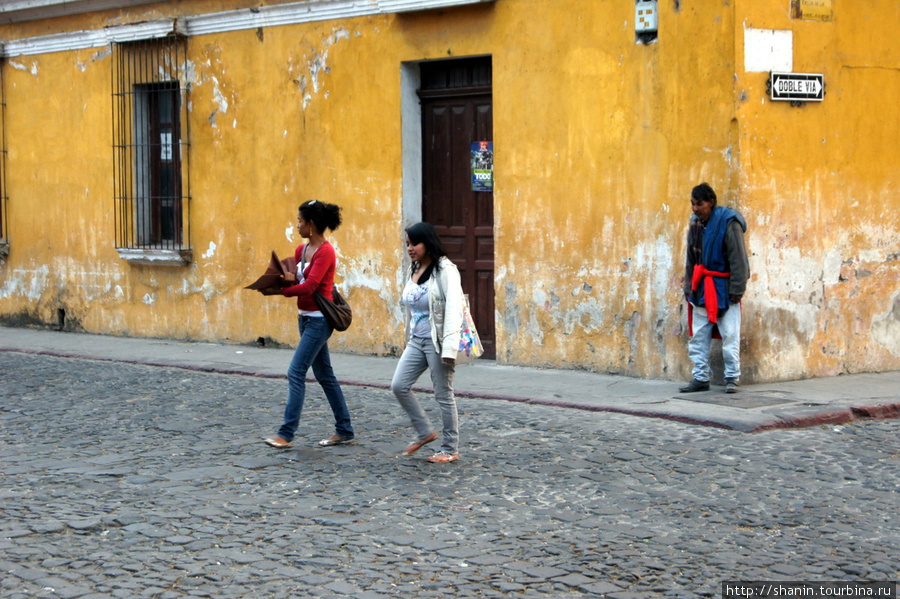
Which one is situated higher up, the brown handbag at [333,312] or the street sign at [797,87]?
the street sign at [797,87]

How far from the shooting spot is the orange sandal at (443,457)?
7.15 meters

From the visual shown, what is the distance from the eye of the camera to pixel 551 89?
1075 cm

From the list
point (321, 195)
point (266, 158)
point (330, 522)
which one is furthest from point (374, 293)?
point (330, 522)

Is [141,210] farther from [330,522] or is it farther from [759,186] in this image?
[330,522]

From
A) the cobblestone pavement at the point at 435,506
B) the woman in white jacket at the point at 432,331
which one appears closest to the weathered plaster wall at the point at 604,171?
the cobblestone pavement at the point at 435,506

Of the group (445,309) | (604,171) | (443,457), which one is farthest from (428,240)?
(604,171)

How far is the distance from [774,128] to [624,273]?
1843 mm

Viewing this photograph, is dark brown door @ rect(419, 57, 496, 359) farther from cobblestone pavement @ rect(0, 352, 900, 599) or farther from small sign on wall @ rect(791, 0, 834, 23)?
small sign on wall @ rect(791, 0, 834, 23)

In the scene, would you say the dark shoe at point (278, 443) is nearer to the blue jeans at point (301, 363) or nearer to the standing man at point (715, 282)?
the blue jeans at point (301, 363)

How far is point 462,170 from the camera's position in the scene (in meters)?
Result: 11.8

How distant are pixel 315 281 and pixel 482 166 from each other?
14.7 feet

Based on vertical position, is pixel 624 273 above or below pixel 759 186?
below

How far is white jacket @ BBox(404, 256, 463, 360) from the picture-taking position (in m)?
7.04

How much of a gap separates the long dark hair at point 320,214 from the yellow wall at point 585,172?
359 centimetres
